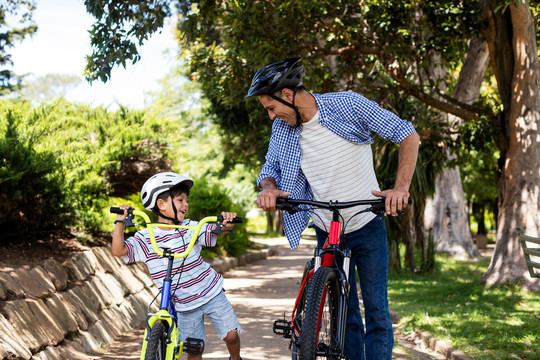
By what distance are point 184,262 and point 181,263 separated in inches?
3.6

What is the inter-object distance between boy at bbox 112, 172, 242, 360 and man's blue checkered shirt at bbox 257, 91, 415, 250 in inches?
18.3

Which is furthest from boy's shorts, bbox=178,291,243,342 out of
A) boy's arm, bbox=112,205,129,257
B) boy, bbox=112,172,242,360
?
boy's arm, bbox=112,205,129,257

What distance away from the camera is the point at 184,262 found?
3885mm

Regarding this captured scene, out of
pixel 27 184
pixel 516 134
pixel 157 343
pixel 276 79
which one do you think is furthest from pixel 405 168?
pixel 516 134

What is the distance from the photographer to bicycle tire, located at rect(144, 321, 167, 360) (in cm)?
314

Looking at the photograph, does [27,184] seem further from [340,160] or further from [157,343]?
[340,160]

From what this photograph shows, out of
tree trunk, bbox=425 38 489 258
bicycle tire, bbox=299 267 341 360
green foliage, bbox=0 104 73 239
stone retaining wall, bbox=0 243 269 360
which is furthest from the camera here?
tree trunk, bbox=425 38 489 258

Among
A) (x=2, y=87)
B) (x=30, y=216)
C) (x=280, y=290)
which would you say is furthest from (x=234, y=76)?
(x=30, y=216)

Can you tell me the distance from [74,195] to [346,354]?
430 centimetres

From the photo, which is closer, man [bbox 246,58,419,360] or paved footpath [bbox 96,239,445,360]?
man [bbox 246,58,419,360]

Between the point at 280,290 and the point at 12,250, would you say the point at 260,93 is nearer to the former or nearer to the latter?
the point at 12,250

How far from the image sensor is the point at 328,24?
35.1 feet

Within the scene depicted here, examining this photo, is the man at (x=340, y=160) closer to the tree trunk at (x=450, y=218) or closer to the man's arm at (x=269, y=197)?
the man's arm at (x=269, y=197)

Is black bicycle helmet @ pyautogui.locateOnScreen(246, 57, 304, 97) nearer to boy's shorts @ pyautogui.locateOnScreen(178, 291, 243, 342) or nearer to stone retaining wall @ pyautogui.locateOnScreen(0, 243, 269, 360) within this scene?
boy's shorts @ pyautogui.locateOnScreen(178, 291, 243, 342)
